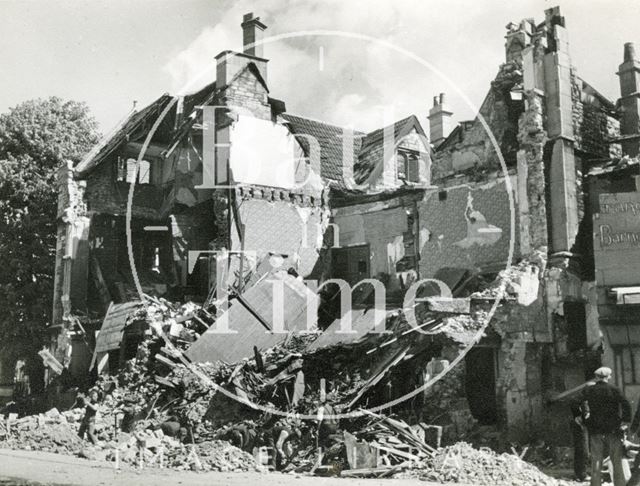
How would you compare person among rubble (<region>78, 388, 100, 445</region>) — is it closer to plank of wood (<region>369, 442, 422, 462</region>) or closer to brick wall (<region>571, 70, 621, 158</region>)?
plank of wood (<region>369, 442, 422, 462</region>)

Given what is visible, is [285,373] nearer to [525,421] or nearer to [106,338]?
[525,421]

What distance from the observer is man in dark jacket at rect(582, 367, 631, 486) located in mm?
9078

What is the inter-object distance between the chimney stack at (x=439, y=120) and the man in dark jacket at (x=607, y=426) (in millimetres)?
23290

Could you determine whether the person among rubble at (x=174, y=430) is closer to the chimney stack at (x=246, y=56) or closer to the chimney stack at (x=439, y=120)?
the chimney stack at (x=246, y=56)

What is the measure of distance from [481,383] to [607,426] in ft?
23.3

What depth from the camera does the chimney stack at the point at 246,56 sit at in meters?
23.7

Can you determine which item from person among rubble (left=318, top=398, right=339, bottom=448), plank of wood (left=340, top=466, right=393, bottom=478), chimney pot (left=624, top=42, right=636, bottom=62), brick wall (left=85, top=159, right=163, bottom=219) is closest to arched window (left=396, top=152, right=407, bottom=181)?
chimney pot (left=624, top=42, right=636, bottom=62)

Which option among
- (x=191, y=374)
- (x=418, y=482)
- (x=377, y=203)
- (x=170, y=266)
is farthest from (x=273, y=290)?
(x=418, y=482)

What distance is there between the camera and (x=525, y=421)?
600 inches

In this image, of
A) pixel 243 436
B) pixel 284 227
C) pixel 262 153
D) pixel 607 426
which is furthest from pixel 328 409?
pixel 262 153

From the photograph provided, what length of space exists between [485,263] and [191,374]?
8316 millimetres

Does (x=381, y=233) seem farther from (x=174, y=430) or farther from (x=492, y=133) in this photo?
(x=174, y=430)

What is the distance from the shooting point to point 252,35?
25.3m

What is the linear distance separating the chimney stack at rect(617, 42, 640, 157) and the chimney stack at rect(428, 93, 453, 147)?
36.0 ft
